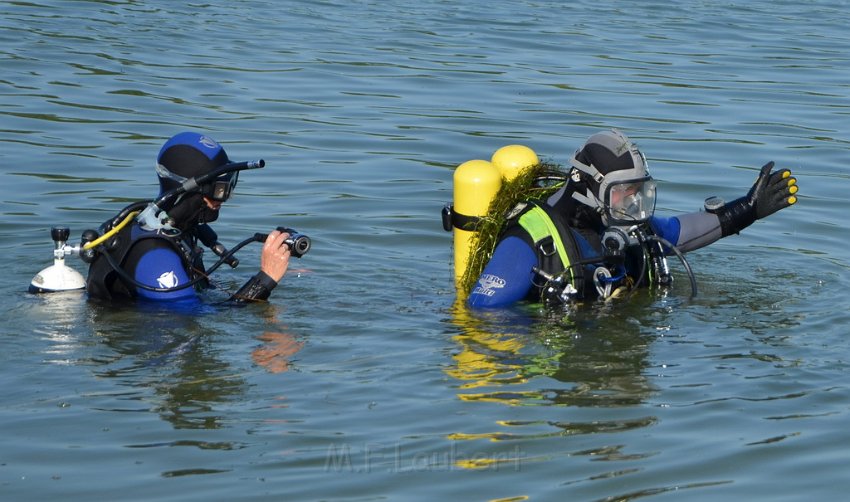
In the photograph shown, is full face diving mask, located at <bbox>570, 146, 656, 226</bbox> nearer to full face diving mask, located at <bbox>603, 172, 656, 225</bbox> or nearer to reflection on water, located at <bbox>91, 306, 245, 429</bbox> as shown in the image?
full face diving mask, located at <bbox>603, 172, 656, 225</bbox>

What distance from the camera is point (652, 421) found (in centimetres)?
537

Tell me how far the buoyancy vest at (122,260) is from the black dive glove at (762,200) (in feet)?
8.98

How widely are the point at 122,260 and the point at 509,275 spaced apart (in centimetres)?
179

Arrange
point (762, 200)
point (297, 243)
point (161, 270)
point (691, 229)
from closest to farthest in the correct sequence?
point (161, 270) < point (297, 243) < point (762, 200) < point (691, 229)

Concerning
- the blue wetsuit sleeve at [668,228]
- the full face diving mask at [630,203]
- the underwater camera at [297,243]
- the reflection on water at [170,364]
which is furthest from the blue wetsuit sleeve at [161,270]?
the blue wetsuit sleeve at [668,228]

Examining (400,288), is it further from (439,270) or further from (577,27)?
(577,27)

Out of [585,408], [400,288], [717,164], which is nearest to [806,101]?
[717,164]

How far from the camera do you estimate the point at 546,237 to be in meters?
6.38

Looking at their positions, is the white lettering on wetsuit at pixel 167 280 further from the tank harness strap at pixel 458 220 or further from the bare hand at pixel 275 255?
the tank harness strap at pixel 458 220

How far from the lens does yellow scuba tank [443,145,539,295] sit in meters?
6.77

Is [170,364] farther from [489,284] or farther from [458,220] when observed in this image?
[458,220]

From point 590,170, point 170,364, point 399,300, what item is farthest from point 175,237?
point 590,170

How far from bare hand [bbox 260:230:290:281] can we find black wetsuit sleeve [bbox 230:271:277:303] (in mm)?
34

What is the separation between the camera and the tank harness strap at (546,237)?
6371mm
